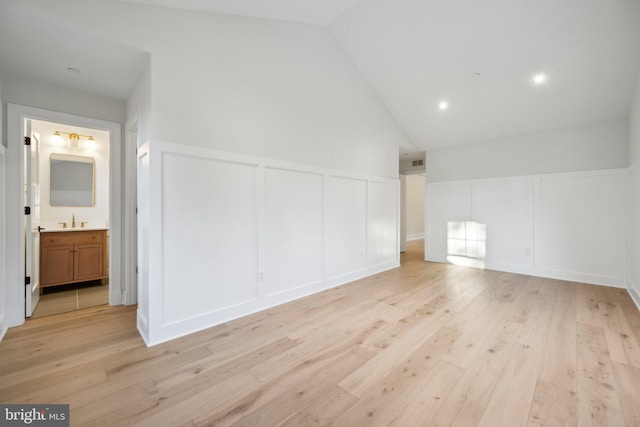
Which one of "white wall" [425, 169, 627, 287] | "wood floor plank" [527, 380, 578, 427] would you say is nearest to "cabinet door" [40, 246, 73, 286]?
"wood floor plank" [527, 380, 578, 427]

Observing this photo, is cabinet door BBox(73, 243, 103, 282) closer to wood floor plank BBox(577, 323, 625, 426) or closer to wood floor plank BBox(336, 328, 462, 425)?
wood floor plank BBox(336, 328, 462, 425)

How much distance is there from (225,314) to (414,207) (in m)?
8.86

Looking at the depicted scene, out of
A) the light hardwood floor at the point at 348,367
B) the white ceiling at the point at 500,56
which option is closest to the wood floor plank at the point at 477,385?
the light hardwood floor at the point at 348,367

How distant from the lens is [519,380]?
1715 millimetres

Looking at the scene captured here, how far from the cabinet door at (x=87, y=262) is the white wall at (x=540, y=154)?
6.34 metres

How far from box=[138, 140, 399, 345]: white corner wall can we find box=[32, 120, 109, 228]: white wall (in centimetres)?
259

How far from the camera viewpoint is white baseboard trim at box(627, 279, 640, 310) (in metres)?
3.07

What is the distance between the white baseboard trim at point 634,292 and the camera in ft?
10.1

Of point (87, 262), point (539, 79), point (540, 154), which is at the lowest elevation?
point (87, 262)

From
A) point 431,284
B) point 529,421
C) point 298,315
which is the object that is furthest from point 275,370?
point 431,284

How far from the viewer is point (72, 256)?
3.66 m

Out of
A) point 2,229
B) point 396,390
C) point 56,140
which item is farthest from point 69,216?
point 396,390

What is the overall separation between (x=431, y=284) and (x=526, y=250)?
6.96 ft

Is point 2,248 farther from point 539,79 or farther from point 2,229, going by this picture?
point 539,79
